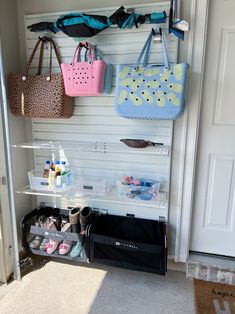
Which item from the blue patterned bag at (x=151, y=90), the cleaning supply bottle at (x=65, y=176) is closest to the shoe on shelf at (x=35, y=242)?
the cleaning supply bottle at (x=65, y=176)

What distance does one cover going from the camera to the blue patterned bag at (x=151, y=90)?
1.46 meters

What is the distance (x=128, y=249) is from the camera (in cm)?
171

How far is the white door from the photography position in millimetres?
1610

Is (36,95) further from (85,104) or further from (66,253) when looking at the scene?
(66,253)

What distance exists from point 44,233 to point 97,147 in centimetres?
81

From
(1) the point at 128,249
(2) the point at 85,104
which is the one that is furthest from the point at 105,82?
(1) the point at 128,249

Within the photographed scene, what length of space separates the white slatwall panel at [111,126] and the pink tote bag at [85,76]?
21 centimetres

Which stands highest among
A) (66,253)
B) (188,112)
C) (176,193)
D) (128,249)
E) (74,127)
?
(188,112)

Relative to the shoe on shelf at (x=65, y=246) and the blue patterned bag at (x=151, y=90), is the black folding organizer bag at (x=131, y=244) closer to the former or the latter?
the shoe on shelf at (x=65, y=246)

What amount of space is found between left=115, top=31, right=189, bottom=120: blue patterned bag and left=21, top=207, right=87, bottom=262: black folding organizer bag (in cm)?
102

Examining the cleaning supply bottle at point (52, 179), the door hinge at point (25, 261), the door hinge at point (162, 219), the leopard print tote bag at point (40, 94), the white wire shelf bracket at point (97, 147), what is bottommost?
the door hinge at point (25, 261)

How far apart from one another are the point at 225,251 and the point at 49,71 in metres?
2.00

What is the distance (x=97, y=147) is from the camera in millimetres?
1806

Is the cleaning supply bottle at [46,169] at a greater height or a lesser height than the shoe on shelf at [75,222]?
greater
